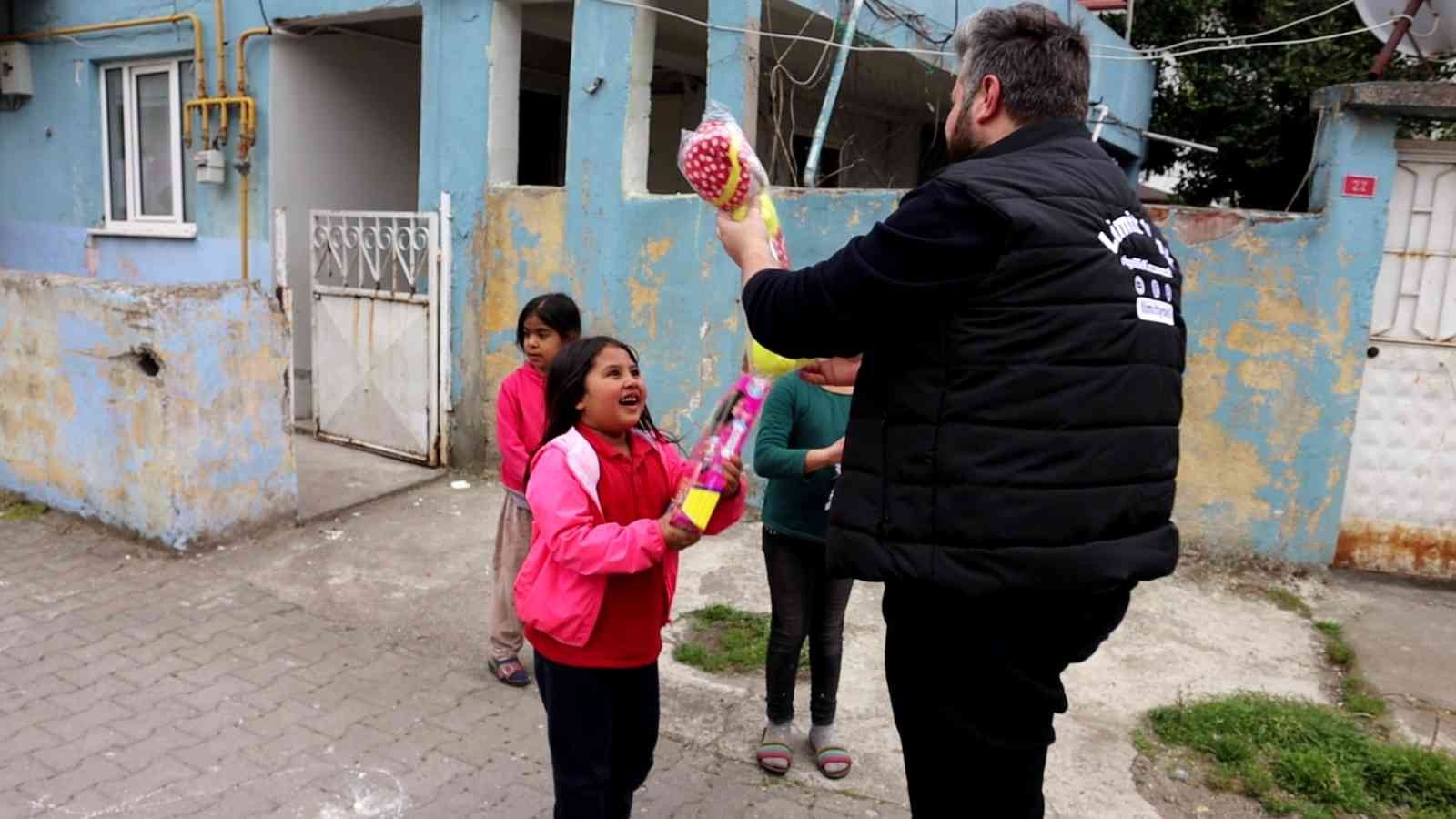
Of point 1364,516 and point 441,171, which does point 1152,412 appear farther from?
point 441,171

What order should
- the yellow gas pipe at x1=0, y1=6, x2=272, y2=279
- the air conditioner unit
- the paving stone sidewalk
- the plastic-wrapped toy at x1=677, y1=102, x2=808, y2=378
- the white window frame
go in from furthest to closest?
the air conditioner unit → the white window frame → the yellow gas pipe at x1=0, y1=6, x2=272, y2=279 → the paving stone sidewalk → the plastic-wrapped toy at x1=677, y1=102, x2=808, y2=378

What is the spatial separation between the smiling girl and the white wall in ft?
18.7

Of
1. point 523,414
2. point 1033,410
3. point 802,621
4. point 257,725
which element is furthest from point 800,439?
point 257,725

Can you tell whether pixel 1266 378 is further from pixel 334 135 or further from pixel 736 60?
pixel 334 135

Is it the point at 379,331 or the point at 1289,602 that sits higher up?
the point at 379,331

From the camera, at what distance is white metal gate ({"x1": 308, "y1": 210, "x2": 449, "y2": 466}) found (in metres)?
6.46

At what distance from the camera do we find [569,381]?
2279 mm

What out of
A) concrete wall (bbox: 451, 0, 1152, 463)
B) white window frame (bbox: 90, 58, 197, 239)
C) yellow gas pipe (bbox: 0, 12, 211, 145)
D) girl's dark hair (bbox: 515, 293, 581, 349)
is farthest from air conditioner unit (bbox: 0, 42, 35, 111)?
girl's dark hair (bbox: 515, 293, 581, 349)

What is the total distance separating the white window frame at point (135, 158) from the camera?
799cm

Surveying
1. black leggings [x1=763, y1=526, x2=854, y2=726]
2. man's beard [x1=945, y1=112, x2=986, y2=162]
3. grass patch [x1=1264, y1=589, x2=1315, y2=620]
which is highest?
man's beard [x1=945, y1=112, x2=986, y2=162]

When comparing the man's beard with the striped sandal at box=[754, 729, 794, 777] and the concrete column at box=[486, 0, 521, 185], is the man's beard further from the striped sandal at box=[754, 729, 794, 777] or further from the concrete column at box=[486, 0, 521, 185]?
the concrete column at box=[486, 0, 521, 185]

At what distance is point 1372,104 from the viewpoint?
468 cm

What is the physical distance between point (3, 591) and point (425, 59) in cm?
394

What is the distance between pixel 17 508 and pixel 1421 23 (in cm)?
817
